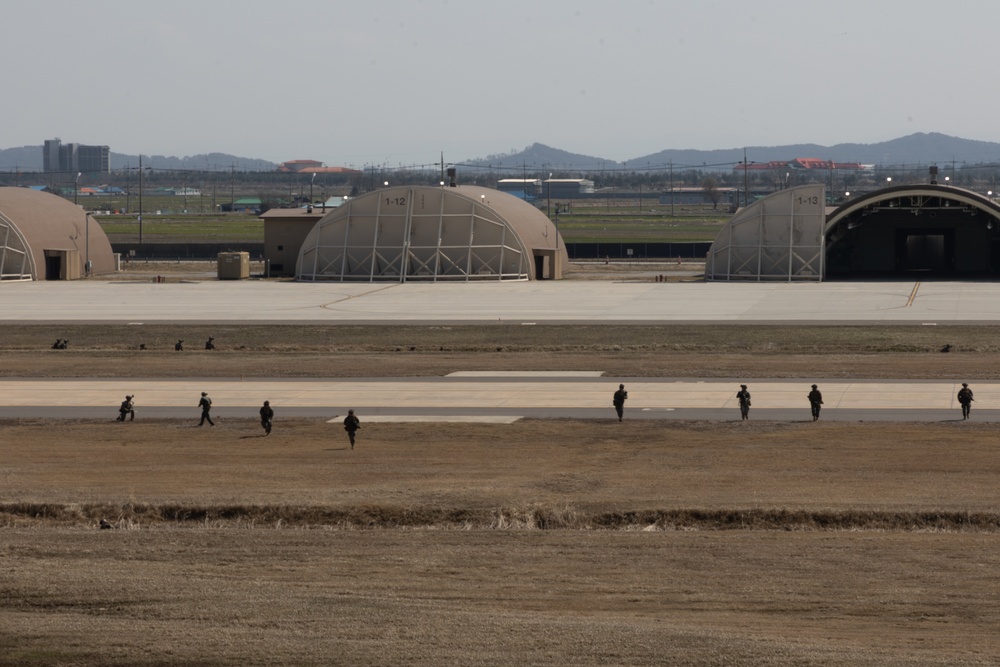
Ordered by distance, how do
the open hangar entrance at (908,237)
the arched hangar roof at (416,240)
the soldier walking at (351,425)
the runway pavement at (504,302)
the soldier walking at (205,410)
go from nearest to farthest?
the soldier walking at (351,425) < the soldier walking at (205,410) < the runway pavement at (504,302) < the arched hangar roof at (416,240) < the open hangar entrance at (908,237)

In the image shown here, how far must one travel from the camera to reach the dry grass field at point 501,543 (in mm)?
18281

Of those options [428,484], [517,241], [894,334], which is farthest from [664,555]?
[517,241]

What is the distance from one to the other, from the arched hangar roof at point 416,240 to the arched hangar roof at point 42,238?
62.1 feet

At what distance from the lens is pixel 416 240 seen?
93.6 m

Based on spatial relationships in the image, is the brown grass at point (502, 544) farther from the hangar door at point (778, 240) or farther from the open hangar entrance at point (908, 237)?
the open hangar entrance at point (908, 237)

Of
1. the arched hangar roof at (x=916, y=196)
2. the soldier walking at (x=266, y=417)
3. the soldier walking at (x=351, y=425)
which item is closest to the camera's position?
the soldier walking at (x=351, y=425)

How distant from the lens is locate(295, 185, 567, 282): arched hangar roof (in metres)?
92.4

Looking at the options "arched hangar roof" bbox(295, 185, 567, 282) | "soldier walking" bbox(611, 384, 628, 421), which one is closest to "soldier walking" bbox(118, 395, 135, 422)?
"soldier walking" bbox(611, 384, 628, 421)

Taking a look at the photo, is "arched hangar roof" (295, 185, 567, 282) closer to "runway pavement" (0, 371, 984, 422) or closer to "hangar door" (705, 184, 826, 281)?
"hangar door" (705, 184, 826, 281)

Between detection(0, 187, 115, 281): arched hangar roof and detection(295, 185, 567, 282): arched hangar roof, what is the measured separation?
1893cm

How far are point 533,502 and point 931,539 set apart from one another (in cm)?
814

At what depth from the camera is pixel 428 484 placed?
30266mm

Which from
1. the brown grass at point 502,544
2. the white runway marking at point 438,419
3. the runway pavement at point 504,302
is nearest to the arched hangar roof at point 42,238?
the runway pavement at point 504,302

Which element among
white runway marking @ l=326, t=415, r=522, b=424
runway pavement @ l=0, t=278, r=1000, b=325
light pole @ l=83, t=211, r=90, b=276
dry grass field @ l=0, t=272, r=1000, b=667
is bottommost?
dry grass field @ l=0, t=272, r=1000, b=667
